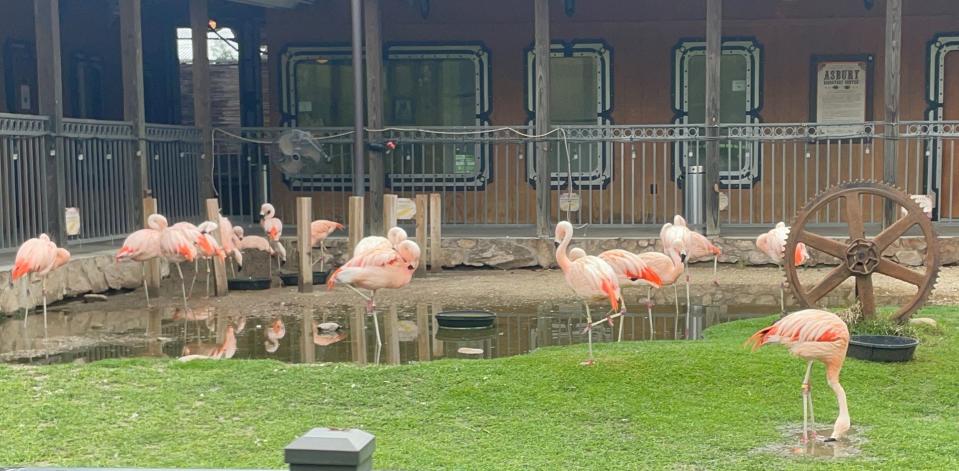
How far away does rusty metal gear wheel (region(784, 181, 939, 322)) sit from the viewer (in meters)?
8.30

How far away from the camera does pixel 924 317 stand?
952 cm

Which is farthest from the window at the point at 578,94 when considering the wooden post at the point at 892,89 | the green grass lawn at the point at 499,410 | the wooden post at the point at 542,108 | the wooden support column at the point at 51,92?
the green grass lawn at the point at 499,410

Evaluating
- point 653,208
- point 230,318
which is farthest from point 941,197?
point 230,318

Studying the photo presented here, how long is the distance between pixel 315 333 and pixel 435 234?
14.0ft

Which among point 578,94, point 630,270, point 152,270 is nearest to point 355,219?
point 152,270

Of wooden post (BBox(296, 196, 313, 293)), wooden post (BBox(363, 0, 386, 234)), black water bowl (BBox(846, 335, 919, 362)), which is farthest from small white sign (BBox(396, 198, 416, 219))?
black water bowl (BBox(846, 335, 919, 362))

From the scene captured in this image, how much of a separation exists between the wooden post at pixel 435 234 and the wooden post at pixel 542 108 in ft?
4.59

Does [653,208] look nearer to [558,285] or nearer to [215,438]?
[558,285]

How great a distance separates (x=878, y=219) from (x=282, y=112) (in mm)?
8931

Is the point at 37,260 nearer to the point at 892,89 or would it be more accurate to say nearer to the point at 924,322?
the point at 924,322

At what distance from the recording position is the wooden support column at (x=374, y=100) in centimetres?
1475

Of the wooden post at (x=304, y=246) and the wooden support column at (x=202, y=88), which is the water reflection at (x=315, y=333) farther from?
the wooden support column at (x=202, y=88)

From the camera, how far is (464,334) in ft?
31.7

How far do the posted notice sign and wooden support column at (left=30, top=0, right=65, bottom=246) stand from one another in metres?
10.2
